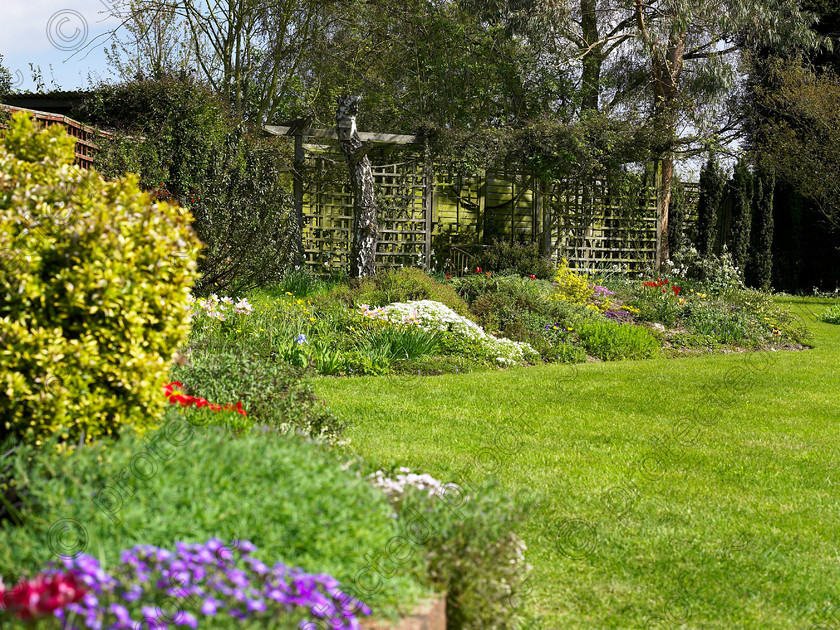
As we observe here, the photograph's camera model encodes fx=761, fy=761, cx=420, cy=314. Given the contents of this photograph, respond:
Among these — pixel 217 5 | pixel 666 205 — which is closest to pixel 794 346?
pixel 666 205

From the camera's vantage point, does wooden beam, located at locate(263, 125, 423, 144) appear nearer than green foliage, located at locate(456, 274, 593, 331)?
No

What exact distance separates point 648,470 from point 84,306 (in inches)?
134

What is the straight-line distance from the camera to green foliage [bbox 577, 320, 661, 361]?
354 inches

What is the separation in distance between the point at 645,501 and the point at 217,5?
1330 centimetres

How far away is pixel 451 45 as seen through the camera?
1720 centimetres

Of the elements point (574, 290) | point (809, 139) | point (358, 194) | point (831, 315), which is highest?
point (809, 139)

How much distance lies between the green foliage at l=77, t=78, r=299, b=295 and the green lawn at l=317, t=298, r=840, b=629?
9.60 feet

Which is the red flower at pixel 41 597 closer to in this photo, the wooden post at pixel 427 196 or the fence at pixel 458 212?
the fence at pixel 458 212

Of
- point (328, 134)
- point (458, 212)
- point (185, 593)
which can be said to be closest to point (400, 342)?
point (328, 134)

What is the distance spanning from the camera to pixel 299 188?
1248cm

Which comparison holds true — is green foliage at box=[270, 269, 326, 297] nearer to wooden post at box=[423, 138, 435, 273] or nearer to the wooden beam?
the wooden beam

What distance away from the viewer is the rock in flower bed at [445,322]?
820 cm

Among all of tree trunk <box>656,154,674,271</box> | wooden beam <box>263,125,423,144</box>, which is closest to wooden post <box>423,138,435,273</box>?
wooden beam <box>263,125,423,144</box>

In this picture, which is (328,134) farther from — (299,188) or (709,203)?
(709,203)
